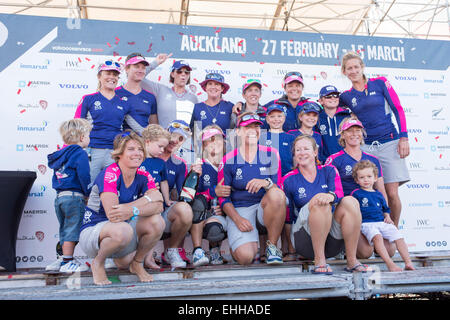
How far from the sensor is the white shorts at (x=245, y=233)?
2.87 metres

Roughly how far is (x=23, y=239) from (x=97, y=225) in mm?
1718

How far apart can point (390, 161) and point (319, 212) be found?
1.48 metres

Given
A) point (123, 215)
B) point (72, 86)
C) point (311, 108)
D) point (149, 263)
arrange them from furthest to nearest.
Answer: point (72, 86) < point (311, 108) < point (149, 263) < point (123, 215)

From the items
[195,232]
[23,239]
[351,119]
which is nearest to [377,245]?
[351,119]

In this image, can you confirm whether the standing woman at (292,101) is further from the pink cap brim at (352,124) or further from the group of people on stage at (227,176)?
the pink cap brim at (352,124)

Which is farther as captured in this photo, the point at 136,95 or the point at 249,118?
the point at 136,95

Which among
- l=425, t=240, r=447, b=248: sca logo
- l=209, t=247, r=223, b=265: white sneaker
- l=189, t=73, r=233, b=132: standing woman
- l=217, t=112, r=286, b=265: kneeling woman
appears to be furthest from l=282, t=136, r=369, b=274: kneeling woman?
l=425, t=240, r=447, b=248: sca logo

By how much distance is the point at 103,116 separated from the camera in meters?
3.32

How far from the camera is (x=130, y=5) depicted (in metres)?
7.97

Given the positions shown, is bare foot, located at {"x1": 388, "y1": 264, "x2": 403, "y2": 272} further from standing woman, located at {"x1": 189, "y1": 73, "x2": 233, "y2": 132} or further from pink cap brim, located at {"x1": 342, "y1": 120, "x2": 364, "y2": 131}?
standing woman, located at {"x1": 189, "y1": 73, "x2": 233, "y2": 132}

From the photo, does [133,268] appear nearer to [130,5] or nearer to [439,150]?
[439,150]

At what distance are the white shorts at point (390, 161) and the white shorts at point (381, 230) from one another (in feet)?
2.77

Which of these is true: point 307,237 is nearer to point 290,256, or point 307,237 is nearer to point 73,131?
point 290,256

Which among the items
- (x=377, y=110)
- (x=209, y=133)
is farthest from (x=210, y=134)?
(x=377, y=110)
